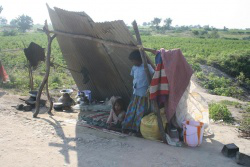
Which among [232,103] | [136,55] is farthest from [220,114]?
[136,55]

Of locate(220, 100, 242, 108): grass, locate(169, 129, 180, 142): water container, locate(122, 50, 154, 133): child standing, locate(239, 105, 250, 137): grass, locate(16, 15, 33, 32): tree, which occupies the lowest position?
locate(220, 100, 242, 108): grass

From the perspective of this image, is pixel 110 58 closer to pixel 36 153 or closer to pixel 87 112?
pixel 87 112

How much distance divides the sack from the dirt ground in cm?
16

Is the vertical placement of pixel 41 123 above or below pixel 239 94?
above

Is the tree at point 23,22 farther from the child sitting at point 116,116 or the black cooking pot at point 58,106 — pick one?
the child sitting at point 116,116

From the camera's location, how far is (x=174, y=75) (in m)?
4.56

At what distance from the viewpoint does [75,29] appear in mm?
5867

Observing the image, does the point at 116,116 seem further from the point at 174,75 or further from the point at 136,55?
the point at 174,75

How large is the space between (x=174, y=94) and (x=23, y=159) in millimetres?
2683

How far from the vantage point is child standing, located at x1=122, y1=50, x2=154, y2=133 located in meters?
4.93

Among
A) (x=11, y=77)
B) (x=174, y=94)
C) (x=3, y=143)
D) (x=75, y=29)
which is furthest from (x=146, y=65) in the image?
(x=11, y=77)

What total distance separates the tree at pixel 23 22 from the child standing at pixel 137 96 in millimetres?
72121

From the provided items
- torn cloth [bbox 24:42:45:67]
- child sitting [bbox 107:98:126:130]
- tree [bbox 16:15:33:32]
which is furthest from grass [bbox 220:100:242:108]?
tree [bbox 16:15:33:32]

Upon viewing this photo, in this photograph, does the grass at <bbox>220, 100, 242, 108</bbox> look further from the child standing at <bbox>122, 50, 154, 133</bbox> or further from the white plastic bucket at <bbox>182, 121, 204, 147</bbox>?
the child standing at <bbox>122, 50, 154, 133</bbox>
